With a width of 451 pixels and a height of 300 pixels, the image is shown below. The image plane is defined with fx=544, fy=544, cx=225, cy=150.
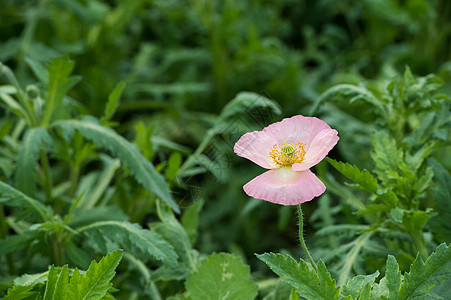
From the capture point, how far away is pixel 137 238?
1.22 m

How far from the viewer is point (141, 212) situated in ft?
5.08

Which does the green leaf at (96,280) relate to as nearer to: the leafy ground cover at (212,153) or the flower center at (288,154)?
the leafy ground cover at (212,153)

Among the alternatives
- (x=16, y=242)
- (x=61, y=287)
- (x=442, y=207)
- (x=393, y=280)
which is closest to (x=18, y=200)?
(x=16, y=242)

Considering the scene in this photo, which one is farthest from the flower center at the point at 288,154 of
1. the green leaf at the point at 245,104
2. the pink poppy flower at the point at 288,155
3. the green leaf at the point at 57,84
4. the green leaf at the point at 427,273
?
the green leaf at the point at 57,84

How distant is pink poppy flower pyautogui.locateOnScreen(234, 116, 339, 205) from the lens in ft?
2.93

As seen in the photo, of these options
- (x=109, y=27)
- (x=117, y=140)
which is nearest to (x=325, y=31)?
(x=109, y=27)

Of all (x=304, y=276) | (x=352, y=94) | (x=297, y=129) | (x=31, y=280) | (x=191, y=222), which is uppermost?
(x=297, y=129)

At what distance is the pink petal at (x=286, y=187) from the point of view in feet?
2.88

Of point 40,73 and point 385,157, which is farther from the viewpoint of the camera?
point 40,73

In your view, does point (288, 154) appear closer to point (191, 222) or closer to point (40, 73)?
point (191, 222)

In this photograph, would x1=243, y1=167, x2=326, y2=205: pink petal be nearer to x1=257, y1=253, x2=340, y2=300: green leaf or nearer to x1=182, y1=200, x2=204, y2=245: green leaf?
x1=257, y1=253, x2=340, y2=300: green leaf

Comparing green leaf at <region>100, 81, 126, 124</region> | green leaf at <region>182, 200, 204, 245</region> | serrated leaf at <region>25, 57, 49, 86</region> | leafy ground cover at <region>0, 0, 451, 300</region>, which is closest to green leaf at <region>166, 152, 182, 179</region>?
leafy ground cover at <region>0, 0, 451, 300</region>

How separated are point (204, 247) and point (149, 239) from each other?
88 centimetres

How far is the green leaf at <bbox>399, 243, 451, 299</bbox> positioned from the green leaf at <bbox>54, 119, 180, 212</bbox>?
59cm
